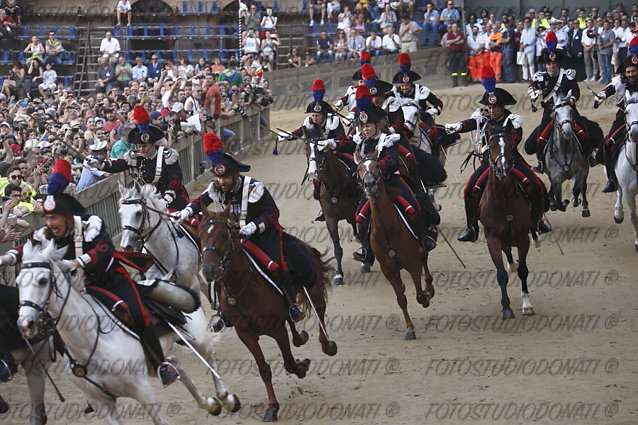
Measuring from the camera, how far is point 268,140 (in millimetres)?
30672

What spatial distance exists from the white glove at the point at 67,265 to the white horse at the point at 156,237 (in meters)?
2.70

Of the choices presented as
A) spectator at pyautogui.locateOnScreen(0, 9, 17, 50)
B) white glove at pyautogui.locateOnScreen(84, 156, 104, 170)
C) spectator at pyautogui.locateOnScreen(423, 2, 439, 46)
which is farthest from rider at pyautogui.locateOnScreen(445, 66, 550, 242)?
spectator at pyautogui.locateOnScreen(0, 9, 17, 50)

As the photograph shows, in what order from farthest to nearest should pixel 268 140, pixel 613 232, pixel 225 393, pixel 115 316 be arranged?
pixel 268 140 → pixel 613 232 → pixel 225 393 → pixel 115 316

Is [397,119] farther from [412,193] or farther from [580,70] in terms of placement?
[580,70]

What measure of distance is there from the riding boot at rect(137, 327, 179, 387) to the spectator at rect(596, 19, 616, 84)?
2520 cm

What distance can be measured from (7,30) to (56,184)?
29.1 meters

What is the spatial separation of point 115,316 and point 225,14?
31241 millimetres

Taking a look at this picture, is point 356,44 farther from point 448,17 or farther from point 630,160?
point 630,160

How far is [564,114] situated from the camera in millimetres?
17516

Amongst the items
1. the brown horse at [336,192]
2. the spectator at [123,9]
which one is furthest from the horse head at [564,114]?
the spectator at [123,9]

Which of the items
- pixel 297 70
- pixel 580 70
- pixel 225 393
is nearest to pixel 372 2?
pixel 297 70

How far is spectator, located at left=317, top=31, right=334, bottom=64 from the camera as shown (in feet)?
119

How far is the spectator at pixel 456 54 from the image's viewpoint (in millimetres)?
36125

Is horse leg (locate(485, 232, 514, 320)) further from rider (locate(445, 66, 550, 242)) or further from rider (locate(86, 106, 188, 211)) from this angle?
rider (locate(86, 106, 188, 211))
